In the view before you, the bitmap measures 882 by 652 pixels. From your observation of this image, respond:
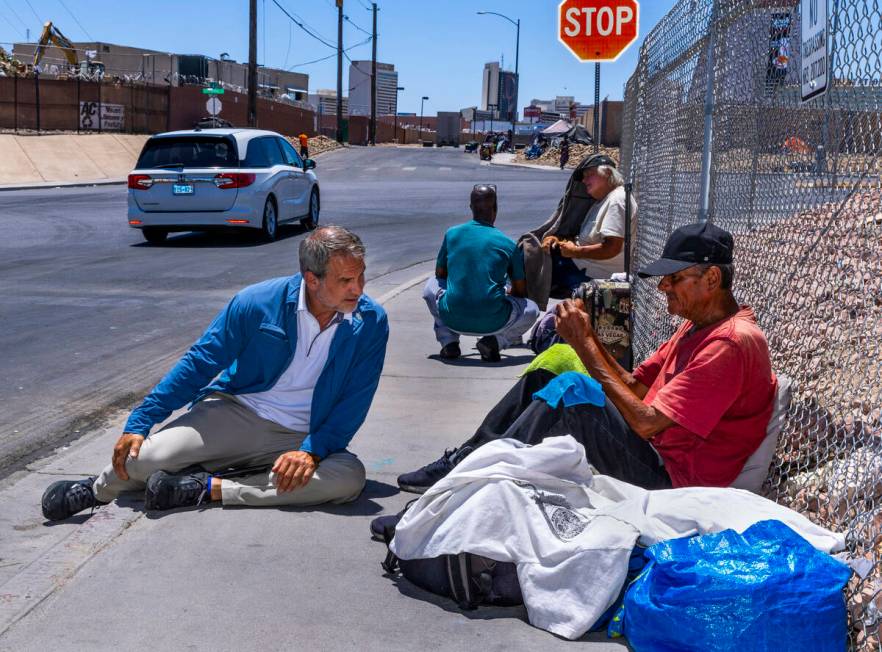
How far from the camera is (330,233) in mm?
4547

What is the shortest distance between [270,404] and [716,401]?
6.61 ft

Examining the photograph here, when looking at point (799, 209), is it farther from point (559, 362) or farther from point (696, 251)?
point (559, 362)

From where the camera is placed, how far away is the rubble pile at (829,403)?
3.16 metres

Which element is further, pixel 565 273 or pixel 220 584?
pixel 565 273

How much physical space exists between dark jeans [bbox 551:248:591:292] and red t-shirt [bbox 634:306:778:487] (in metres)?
4.22

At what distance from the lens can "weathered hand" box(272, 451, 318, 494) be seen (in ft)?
14.6

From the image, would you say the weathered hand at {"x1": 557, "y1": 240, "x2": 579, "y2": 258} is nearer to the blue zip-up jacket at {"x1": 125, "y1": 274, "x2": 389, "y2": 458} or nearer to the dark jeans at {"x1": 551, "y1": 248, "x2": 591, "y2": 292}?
the dark jeans at {"x1": 551, "y1": 248, "x2": 591, "y2": 292}

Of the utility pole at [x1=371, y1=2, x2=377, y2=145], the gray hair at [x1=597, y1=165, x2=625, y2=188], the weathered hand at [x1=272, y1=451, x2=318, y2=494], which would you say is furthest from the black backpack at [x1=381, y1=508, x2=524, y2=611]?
the utility pole at [x1=371, y1=2, x2=377, y2=145]

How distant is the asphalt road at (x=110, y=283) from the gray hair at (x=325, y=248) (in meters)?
2.08

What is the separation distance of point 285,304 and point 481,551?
64.9 inches

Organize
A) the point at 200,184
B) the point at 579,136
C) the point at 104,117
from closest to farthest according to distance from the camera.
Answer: the point at 200,184 → the point at 104,117 → the point at 579,136

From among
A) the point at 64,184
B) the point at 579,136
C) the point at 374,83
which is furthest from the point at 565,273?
the point at 374,83

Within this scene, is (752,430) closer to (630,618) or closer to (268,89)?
(630,618)

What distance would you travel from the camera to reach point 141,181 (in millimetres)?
16031
